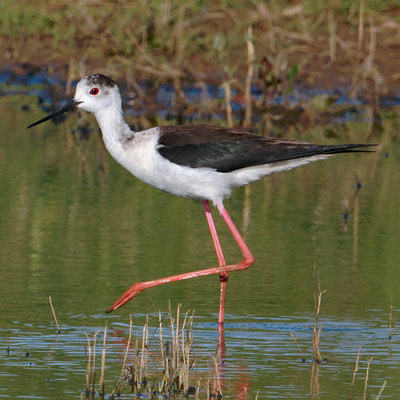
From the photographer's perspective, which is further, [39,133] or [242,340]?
[39,133]

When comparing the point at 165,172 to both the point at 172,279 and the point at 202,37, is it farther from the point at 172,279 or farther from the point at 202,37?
the point at 202,37

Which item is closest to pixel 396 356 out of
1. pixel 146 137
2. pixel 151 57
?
pixel 146 137

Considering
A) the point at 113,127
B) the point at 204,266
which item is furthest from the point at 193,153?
the point at 204,266

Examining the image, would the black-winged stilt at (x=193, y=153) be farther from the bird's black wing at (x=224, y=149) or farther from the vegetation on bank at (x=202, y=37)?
the vegetation on bank at (x=202, y=37)

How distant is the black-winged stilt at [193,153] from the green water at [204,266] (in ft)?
1.40

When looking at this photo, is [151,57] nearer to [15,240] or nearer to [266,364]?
[15,240]

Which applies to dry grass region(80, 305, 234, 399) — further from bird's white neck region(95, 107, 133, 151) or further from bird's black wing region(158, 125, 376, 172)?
bird's white neck region(95, 107, 133, 151)

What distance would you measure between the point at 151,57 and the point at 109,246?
704 cm

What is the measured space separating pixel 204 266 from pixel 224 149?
A: 1006 millimetres

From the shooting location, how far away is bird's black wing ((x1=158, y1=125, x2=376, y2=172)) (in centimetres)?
694

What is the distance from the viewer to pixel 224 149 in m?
7.06

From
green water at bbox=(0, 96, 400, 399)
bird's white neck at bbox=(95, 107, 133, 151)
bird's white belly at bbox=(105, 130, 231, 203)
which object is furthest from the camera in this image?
bird's white neck at bbox=(95, 107, 133, 151)

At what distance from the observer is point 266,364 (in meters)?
5.75

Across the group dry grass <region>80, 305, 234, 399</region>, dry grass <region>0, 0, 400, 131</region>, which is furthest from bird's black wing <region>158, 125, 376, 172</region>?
dry grass <region>0, 0, 400, 131</region>
